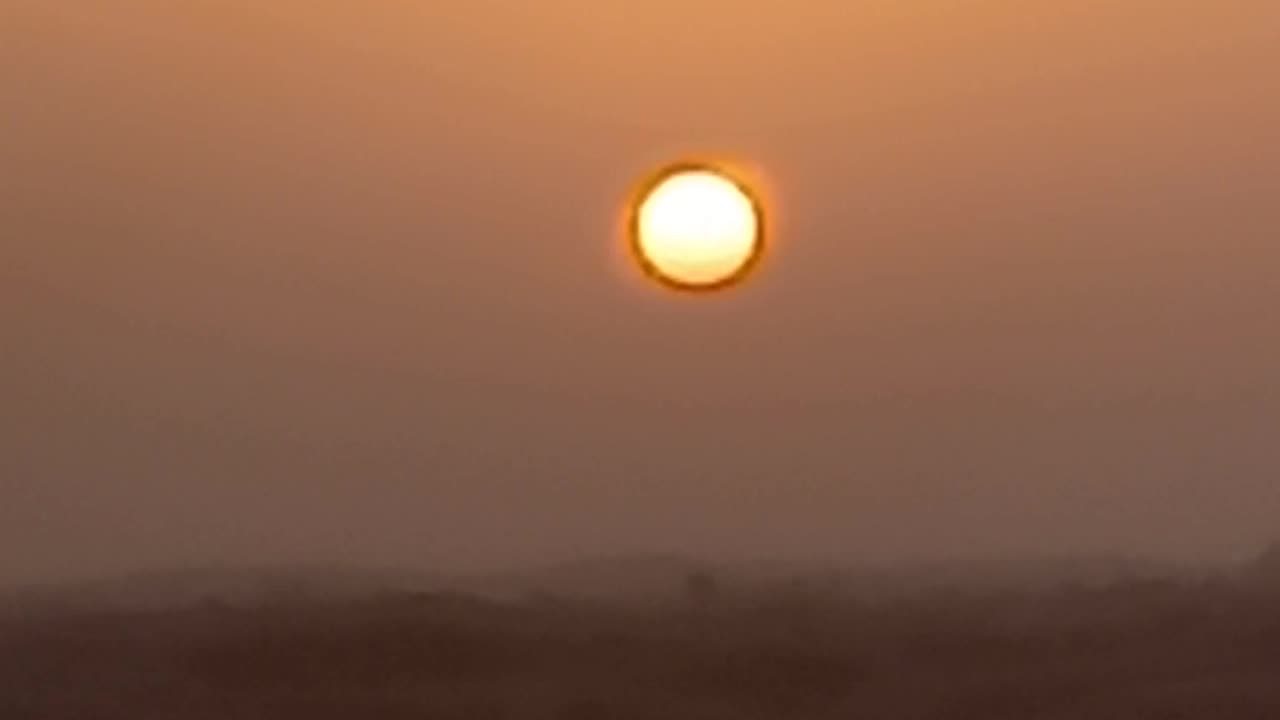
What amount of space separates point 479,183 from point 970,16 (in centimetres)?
27

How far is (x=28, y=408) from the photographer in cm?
127

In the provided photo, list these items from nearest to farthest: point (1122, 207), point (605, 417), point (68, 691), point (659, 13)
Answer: point (659, 13)
point (1122, 207)
point (605, 417)
point (68, 691)

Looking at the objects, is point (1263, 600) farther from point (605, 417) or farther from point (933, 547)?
point (605, 417)

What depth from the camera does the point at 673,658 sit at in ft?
4.59

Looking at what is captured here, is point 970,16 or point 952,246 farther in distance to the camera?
point 952,246

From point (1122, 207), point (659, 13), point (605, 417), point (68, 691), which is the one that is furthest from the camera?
point (68, 691)

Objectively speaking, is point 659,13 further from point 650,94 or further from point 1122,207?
point 1122,207

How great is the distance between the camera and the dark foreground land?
1.37 m

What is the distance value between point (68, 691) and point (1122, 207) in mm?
786

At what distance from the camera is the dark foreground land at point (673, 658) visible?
1.37 meters

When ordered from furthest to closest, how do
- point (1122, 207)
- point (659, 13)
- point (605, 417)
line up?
point (605, 417) < point (1122, 207) < point (659, 13)

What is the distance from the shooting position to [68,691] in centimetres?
143

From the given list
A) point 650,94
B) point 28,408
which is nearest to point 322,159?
point 650,94

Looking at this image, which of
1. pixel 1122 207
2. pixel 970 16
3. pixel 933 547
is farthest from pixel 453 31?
pixel 933 547
